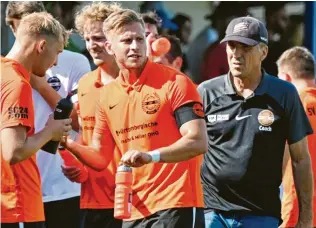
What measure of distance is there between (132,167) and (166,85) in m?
0.61

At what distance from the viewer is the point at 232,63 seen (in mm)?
6988

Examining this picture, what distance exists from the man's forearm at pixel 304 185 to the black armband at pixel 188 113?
3.00ft

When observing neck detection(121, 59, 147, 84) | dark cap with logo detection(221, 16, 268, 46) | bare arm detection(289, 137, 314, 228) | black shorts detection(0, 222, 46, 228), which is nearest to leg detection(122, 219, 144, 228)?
black shorts detection(0, 222, 46, 228)

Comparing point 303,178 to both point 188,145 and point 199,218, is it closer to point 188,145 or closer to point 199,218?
point 199,218

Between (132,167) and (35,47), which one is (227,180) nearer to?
(132,167)

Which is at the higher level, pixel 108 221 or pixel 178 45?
pixel 178 45

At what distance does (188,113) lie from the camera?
20.9ft

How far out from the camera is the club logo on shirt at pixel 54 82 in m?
8.23

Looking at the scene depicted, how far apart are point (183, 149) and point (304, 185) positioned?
3.66ft

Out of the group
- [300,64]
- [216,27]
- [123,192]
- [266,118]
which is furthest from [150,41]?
[216,27]

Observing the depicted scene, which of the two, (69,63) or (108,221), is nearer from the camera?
(108,221)

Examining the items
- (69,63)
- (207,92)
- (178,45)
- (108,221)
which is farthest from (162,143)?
(178,45)

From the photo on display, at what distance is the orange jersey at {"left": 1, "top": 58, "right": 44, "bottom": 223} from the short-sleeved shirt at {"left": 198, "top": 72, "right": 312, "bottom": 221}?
1.22 metres

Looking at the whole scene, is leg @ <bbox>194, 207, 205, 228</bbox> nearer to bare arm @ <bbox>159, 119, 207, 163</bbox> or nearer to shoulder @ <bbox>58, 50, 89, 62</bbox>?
bare arm @ <bbox>159, 119, 207, 163</bbox>
